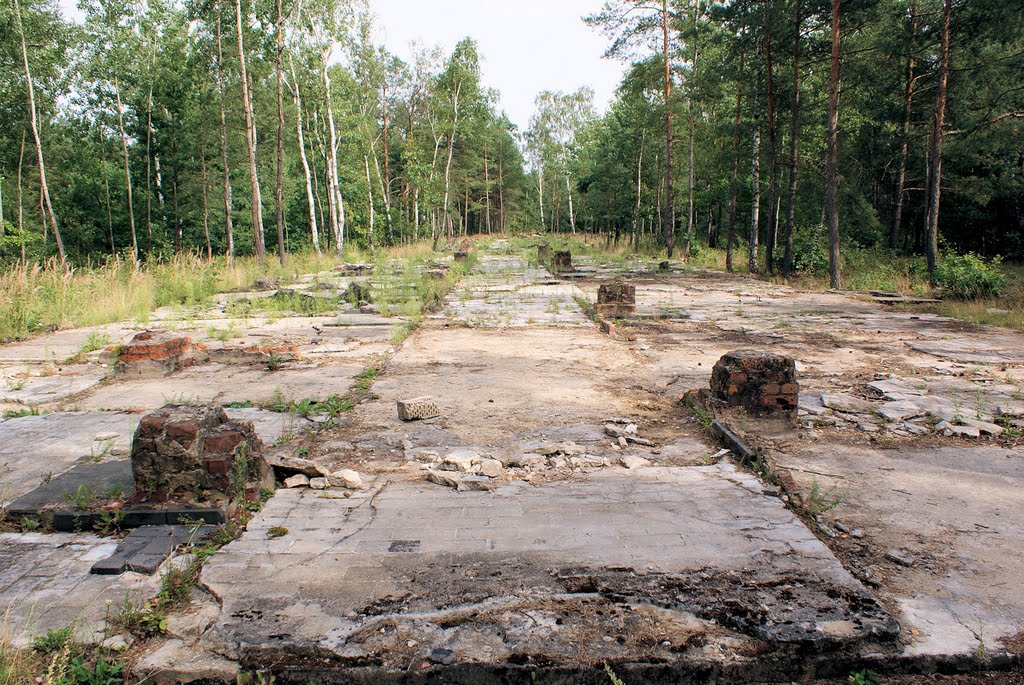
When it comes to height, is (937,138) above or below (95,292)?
above

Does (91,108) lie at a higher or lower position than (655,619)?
higher

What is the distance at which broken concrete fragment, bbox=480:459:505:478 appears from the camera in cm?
398

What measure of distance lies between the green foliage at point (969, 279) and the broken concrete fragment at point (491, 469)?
41.8ft

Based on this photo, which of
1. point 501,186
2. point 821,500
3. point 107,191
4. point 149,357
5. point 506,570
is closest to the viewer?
point 506,570

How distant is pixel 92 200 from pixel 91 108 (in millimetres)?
4351

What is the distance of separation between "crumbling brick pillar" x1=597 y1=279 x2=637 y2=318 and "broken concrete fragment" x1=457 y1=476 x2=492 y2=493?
790 cm

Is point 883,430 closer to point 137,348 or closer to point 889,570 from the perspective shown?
point 889,570

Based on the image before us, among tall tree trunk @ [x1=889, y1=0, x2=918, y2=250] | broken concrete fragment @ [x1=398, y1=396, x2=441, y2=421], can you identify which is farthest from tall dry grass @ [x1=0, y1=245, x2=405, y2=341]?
tall tree trunk @ [x1=889, y1=0, x2=918, y2=250]

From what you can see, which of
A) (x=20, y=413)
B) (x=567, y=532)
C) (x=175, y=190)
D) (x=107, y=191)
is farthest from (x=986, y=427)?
(x=107, y=191)

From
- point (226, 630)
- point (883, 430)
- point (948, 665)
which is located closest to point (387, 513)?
point (226, 630)

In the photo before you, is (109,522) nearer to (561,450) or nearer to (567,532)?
(567,532)

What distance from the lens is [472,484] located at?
3.77m

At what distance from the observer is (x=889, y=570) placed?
2.81m

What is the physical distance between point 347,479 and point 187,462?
86cm
